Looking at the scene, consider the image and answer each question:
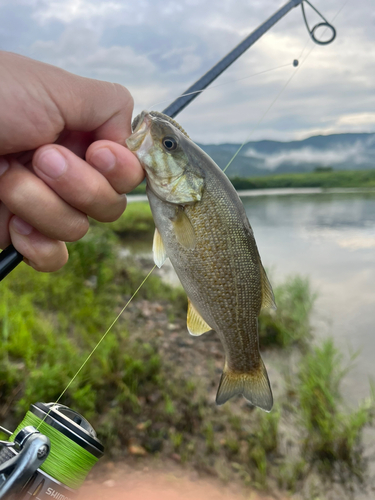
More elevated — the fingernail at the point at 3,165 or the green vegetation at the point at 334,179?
the fingernail at the point at 3,165

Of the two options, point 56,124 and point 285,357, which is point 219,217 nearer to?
point 56,124

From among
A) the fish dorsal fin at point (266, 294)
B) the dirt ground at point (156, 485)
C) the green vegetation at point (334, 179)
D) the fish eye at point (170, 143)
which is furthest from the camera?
the green vegetation at point (334, 179)

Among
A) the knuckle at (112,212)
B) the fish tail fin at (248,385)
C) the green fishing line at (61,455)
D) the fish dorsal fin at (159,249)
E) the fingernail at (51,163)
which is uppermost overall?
the fingernail at (51,163)

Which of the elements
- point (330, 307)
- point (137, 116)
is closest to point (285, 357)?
point (330, 307)

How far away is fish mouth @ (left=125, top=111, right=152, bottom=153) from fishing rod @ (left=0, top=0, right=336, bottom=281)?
493 millimetres

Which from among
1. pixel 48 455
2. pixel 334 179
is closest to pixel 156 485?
pixel 48 455

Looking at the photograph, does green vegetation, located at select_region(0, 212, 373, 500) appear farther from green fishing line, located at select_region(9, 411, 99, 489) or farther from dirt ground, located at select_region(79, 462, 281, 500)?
green fishing line, located at select_region(9, 411, 99, 489)

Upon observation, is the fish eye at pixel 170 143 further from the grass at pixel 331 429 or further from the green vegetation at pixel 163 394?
the grass at pixel 331 429

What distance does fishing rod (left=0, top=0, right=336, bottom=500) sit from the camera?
1080 millimetres

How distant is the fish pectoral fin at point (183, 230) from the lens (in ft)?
3.98

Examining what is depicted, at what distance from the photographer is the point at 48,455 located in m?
1.17

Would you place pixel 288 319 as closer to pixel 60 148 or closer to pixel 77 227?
pixel 77 227

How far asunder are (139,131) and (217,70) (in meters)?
1.09

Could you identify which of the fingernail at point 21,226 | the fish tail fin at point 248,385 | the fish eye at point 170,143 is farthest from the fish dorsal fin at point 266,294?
the fingernail at point 21,226
